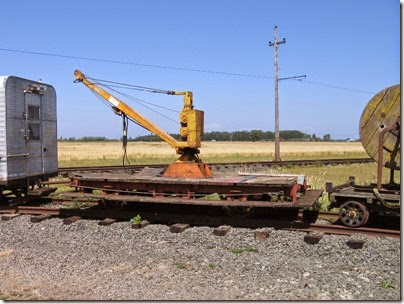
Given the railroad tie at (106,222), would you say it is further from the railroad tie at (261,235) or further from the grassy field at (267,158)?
the grassy field at (267,158)

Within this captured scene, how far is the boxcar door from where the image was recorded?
34.9 feet

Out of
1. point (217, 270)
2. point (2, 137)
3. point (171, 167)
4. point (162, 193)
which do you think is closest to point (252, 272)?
point (217, 270)

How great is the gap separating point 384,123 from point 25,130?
8036 millimetres

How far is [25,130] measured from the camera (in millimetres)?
10516

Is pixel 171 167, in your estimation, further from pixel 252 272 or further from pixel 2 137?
pixel 252 272

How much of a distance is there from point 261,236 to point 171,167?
3.14 meters

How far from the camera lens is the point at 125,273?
19.5ft

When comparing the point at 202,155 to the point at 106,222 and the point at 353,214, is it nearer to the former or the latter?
the point at 106,222

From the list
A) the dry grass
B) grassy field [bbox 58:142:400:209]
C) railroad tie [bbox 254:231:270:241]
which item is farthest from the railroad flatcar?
the dry grass

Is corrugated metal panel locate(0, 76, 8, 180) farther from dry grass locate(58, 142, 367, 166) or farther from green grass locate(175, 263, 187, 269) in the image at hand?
dry grass locate(58, 142, 367, 166)

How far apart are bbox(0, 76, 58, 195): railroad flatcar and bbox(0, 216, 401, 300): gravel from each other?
6.96 ft

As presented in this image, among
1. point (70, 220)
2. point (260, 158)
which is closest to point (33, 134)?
point (70, 220)

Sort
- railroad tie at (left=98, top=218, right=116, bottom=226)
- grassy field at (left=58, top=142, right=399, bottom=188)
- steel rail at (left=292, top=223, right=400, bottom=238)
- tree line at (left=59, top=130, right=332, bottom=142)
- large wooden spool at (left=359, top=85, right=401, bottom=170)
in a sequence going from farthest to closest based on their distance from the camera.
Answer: tree line at (left=59, top=130, right=332, bottom=142) → grassy field at (left=58, top=142, right=399, bottom=188) → railroad tie at (left=98, top=218, right=116, bottom=226) → large wooden spool at (left=359, top=85, right=401, bottom=170) → steel rail at (left=292, top=223, right=400, bottom=238)

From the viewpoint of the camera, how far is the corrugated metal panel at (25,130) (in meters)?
9.81
